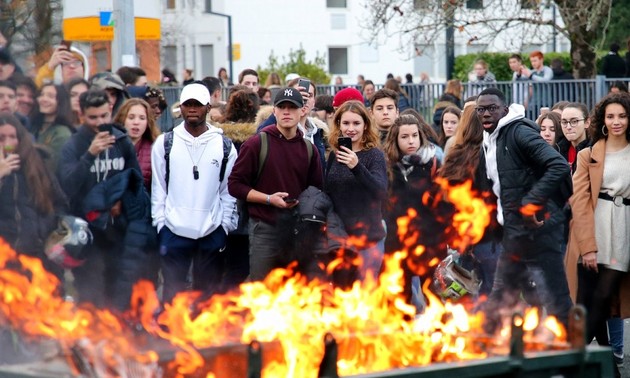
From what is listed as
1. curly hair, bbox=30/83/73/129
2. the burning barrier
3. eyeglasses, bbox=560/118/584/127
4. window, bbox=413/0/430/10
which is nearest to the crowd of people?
the burning barrier

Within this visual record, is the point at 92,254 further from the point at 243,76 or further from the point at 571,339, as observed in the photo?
the point at 243,76

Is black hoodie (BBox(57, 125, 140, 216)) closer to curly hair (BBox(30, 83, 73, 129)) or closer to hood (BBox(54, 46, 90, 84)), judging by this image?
curly hair (BBox(30, 83, 73, 129))

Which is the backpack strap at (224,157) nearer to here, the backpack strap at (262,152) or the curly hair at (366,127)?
the backpack strap at (262,152)

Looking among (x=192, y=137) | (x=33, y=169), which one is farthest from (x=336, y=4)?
(x=33, y=169)

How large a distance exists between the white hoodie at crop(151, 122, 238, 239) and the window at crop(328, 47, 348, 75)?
147ft

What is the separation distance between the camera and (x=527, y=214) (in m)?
7.77

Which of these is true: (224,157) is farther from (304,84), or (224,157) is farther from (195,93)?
(304,84)

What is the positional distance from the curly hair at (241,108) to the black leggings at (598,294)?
3048 mm

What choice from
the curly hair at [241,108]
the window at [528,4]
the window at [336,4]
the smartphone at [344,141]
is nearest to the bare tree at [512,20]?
the window at [528,4]

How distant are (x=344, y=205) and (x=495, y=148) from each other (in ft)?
3.65

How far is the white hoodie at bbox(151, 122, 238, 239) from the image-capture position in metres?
8.14

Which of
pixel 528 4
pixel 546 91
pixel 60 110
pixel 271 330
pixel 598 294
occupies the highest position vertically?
pixel 528 4

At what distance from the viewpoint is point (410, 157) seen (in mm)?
8914

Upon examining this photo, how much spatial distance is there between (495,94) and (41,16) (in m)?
3.95
